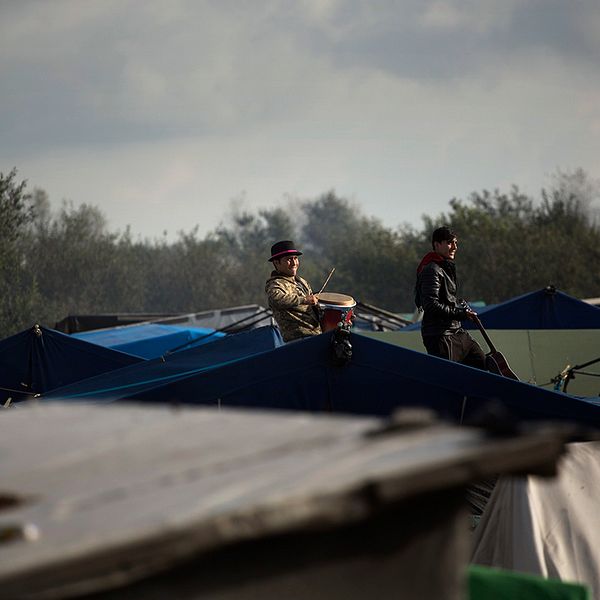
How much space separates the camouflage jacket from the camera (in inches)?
377

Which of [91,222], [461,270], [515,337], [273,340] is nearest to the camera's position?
[273,340]

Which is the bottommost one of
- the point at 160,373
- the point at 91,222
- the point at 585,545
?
the point at 585,545

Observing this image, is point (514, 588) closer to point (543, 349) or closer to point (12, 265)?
point (543, 349)

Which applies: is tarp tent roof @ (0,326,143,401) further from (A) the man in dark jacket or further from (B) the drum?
(A) the man in dark jacket

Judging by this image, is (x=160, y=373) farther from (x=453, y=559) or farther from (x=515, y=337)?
(x=453, y=559)

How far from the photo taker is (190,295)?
64.2m

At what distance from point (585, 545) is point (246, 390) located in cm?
229

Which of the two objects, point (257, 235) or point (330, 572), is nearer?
point (330, 572)

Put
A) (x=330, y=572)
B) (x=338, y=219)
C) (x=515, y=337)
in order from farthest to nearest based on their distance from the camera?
(x=338, y=219) < (x=515, y=337) < (x=330, y=572)

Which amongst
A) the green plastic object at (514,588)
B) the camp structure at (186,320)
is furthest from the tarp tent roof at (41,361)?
the green plastic object at (514,588)

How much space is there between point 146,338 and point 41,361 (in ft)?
12.3

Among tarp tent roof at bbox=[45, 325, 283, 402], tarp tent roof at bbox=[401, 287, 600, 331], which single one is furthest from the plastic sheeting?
tarp tent roof at bbox=[401, 287, 600, 331]

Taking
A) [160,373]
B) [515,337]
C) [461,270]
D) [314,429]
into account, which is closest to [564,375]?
[515,337]

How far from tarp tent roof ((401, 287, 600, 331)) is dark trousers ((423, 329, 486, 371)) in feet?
15.8
